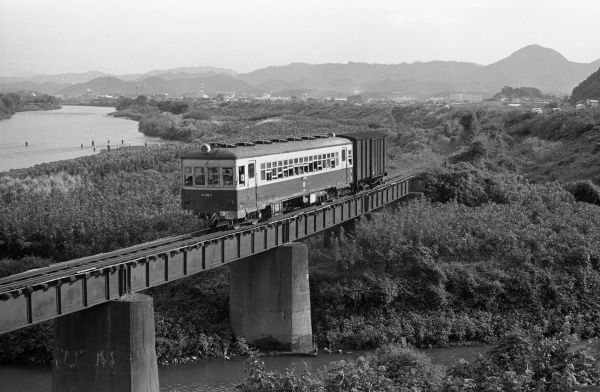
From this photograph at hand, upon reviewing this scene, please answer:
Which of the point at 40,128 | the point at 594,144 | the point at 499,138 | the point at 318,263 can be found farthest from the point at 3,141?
the point at 318,263

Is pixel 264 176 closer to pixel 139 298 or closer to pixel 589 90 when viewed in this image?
pixel 139 298

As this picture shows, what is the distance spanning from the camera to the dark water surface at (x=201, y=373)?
33.0m

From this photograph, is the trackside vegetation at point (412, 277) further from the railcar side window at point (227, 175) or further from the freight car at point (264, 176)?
the railcar side window at point (227, 175)

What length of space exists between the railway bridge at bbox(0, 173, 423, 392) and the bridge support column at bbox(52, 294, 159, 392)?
30mm

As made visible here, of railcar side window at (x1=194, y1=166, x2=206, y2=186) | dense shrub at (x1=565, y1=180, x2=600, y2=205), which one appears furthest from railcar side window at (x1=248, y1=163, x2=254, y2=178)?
dense shrub at (x1=565, y1=180, x2=600, y2=205)

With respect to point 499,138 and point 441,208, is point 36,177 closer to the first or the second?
point 441,208

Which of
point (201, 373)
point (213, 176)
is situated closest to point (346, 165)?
point (213, 176)

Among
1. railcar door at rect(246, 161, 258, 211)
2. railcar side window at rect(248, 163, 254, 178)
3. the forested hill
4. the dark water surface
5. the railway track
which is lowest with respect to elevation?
the dark water surface

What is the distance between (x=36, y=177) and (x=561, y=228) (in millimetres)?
36724

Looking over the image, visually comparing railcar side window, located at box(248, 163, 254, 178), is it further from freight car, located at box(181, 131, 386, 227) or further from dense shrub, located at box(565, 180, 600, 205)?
dense shrub, located at box(565, 180, 600, 205)

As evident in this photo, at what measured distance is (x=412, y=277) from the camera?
42562 mm

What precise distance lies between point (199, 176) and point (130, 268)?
7434 millimetres

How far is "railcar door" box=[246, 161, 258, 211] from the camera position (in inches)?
1336

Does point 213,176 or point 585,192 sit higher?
point 213,176
